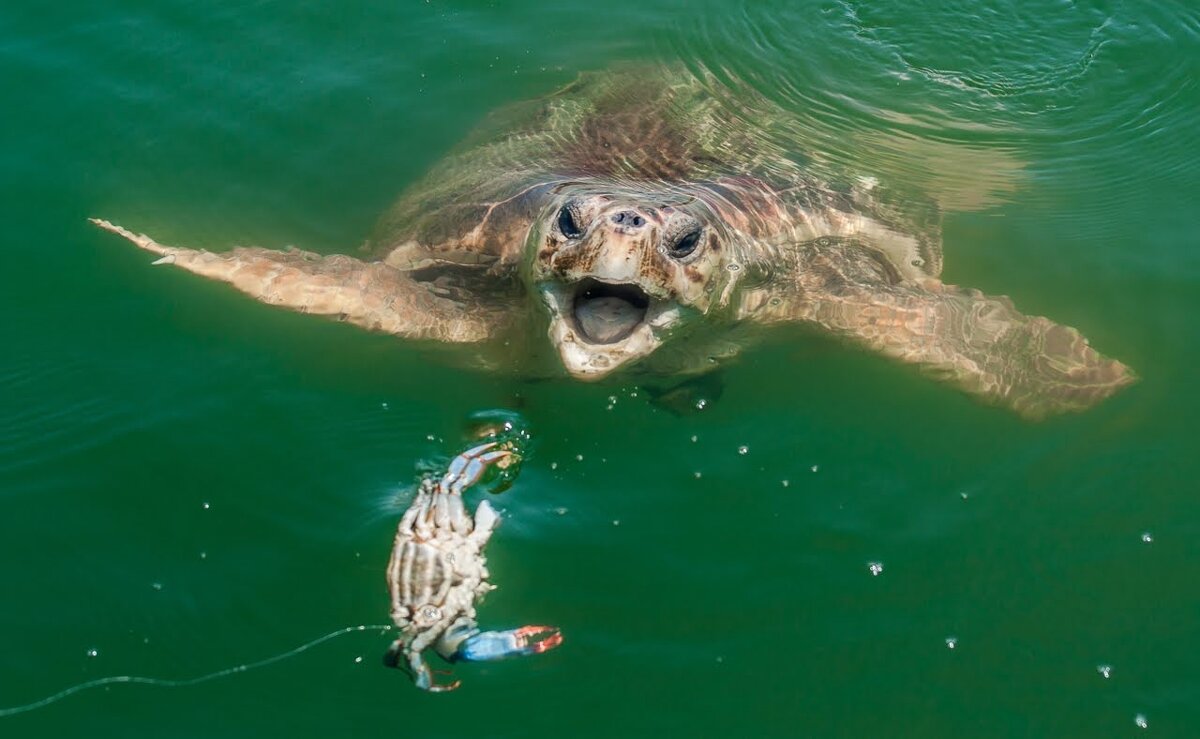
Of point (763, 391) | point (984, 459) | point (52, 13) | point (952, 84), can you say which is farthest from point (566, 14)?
point (984, 459)

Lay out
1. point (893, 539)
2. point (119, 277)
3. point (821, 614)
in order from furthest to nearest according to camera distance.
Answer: point (119, 277)
point (893, 539)
point (821, 614)

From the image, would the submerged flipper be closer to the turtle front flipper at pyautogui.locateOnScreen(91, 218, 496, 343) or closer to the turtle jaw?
the turtle jaw

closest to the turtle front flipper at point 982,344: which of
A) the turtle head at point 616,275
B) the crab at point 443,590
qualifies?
the turtle head at point 616,275

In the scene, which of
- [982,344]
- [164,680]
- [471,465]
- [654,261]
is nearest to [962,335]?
[982,344]

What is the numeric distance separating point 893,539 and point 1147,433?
144 centimetres

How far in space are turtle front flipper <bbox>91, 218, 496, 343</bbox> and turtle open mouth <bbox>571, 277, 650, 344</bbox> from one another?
689 mm

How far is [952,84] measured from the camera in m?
7.16

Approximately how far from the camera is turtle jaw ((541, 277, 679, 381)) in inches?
178

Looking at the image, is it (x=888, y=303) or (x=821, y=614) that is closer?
(x=821, y=614)

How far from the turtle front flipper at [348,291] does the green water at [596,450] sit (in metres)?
0.16

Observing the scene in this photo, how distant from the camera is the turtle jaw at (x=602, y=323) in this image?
4.51 meters

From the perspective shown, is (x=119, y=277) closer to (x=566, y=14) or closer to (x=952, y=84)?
(x=566, y=14)

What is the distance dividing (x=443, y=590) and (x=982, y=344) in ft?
9.49

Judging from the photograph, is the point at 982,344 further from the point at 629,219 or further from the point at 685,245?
the point at 629,219
